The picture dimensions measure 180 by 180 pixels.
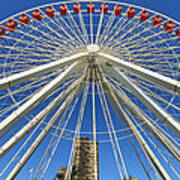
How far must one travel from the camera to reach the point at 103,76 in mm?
14312

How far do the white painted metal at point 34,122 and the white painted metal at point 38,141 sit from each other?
30.1 inches

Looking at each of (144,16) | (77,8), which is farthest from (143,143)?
(77,8)

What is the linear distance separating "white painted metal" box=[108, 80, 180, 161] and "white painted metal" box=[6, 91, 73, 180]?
3.80 meters

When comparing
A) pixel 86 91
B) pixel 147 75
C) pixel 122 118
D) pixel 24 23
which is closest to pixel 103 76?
pixel 86 91

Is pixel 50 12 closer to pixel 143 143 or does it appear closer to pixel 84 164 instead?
pixel 143 143

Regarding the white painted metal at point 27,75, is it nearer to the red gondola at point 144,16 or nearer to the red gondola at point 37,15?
the red gondola at point 37,15

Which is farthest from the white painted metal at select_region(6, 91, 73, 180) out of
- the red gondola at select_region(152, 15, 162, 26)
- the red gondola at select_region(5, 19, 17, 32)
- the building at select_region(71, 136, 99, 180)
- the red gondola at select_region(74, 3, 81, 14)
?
the building at select_region(71, 136, 99, 180)

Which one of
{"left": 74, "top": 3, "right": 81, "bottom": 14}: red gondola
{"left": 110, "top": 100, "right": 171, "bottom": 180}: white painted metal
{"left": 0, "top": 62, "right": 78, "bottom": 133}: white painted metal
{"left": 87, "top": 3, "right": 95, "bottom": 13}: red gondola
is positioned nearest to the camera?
{"left": 0, "top": 62, "right": 78, "bottom": 133}: white painted metal

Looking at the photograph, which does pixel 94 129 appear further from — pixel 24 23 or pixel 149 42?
pixel 24 23

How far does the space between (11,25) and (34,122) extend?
27.0 feet

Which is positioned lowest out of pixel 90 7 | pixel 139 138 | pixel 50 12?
pixel 139 138

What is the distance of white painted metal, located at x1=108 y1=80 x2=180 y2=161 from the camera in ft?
34.8

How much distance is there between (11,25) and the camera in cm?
1476

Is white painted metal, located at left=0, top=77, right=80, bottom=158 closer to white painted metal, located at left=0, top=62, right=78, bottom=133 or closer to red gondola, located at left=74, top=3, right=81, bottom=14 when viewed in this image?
white painted metal, located at left=0, top=62, right=78, bottom=133
